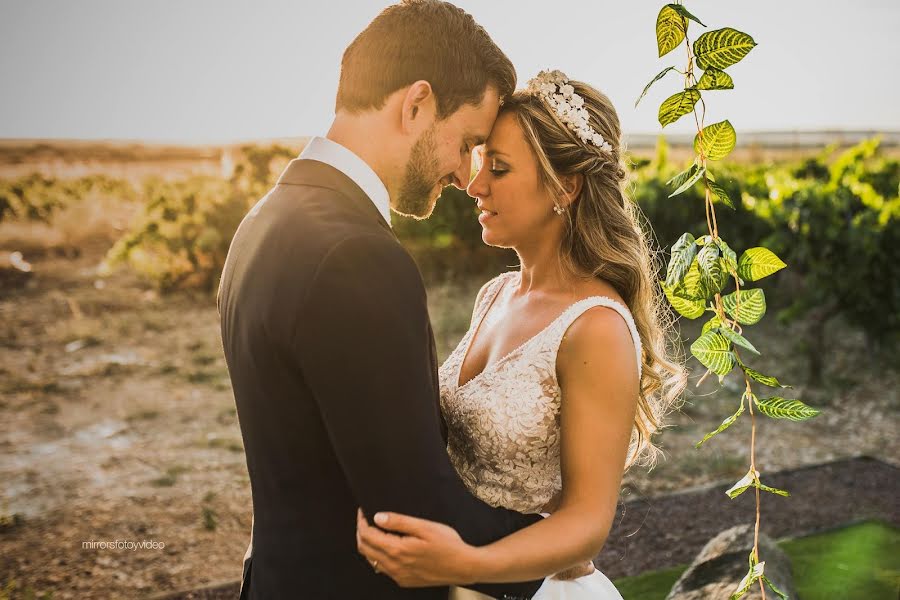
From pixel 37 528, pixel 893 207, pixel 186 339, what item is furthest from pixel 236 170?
pixel 893 207

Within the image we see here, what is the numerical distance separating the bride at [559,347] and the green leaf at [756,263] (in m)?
0.40

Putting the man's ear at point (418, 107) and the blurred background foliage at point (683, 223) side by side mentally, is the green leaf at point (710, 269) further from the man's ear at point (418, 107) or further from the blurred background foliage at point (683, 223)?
the blurred background foliage at point (683, 223)

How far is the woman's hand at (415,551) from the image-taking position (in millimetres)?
1553

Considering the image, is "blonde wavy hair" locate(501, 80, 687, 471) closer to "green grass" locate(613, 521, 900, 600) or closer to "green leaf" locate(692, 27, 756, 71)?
"green leaf" locate(692, 27, 756, 71)

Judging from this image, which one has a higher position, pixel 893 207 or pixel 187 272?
pixel 893 207

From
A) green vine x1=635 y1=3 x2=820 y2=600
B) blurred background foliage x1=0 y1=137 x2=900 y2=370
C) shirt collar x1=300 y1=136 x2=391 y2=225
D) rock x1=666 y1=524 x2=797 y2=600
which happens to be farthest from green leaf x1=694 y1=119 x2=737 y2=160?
blurred background foliage x1=0 y1=137 x2=900 y2=370

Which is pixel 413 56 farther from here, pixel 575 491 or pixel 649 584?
pixel 649 584

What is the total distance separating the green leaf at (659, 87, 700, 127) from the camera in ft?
6.50

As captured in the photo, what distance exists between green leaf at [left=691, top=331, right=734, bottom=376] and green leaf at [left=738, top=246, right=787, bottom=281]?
180 millimetres

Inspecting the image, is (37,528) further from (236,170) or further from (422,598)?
(236,170)

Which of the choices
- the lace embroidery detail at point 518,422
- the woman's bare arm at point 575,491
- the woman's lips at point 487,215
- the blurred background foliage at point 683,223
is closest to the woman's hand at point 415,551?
the woman's bare arm at point 575,491

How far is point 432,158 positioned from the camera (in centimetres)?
215

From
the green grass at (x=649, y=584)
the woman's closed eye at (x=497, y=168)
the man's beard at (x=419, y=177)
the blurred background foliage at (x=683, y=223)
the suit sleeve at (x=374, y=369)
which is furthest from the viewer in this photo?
the blurred background foliage at (x=683, y=223)

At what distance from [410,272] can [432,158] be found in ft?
2.29
